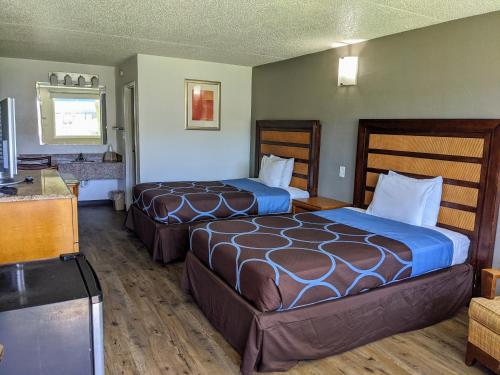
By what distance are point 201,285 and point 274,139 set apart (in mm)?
2864

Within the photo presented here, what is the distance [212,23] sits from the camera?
3.43m

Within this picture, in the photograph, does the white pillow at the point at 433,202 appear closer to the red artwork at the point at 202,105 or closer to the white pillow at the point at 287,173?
the white pillow at the point at 287,173

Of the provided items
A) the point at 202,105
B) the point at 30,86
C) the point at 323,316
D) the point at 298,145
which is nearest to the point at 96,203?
the point at 30,86

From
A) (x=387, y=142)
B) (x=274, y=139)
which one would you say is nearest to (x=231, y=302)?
(x=387, y=142)

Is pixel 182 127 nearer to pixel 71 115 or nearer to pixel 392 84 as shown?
pixel 71 115

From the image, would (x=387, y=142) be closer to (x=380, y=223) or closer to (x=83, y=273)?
(x=380, y=223)

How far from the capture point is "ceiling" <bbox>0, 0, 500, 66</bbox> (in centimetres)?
290

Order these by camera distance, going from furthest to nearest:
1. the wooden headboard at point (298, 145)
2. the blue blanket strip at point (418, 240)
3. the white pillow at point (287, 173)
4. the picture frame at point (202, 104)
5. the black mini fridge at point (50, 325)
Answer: the picture frame at point (202, 104) < the white pillow at point (287, 173) < the wooden headboard at point (298, 145) < the blue blanket strip at point (418, 240) < the black mini fridge at point (50, 325)

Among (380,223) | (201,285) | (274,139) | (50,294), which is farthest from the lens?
(274,139)

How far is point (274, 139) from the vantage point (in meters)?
5.32

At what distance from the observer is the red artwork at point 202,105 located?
5.50 m

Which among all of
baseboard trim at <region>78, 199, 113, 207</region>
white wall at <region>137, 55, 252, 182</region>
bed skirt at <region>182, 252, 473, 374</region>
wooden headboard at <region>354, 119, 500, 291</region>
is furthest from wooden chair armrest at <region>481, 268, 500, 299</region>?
→ baseboard trim at <region>78, 199, 113, 207</region>

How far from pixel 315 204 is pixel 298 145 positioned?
39.7 inches

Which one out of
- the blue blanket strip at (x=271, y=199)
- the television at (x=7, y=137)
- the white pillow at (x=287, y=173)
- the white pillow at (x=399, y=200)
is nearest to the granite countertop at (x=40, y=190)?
the television at (x=7, y=137)
